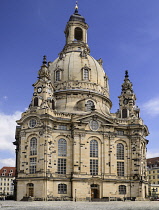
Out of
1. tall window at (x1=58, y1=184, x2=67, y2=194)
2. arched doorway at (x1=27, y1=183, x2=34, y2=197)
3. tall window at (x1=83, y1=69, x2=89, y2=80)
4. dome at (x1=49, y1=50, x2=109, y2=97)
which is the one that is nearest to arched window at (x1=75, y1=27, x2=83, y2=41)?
dome at (x1=49, y1=50, x2=109, y2=97)

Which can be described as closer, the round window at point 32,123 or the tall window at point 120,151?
the round window at point 32,123

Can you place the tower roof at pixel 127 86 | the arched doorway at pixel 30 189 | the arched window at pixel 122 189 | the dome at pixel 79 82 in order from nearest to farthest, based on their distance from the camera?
the arched doorway at pixel 30 189, the arched window at pixel 122 189, the dome at pixel 79 82, the tower roof at pixel 127 86

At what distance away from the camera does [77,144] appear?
66438mm

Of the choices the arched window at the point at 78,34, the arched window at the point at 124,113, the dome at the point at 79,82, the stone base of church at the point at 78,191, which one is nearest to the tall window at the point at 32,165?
the stone base of church at the point at 78,191

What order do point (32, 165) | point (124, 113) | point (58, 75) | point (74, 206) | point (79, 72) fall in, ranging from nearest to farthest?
point (74, 206), point (32, 165), point (124, 113), point (79, 72), point (58, 75)

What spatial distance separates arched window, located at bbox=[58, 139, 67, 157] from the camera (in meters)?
66.2

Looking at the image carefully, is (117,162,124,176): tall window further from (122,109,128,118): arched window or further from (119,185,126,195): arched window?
(122,109,128,118): arched window

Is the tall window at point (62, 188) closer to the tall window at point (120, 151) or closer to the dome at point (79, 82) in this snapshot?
the tall window at point (120, 151)

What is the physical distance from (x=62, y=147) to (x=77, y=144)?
10.0 ft

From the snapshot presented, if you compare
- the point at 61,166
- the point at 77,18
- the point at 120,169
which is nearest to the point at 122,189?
the point at 120,169

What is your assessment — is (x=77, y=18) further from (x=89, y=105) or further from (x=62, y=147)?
(x=62, y=147)

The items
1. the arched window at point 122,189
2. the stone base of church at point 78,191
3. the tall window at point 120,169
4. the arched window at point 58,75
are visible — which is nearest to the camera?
the stone base of church at point 78,191

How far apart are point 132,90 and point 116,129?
13.1 m

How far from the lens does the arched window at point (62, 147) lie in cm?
6625
